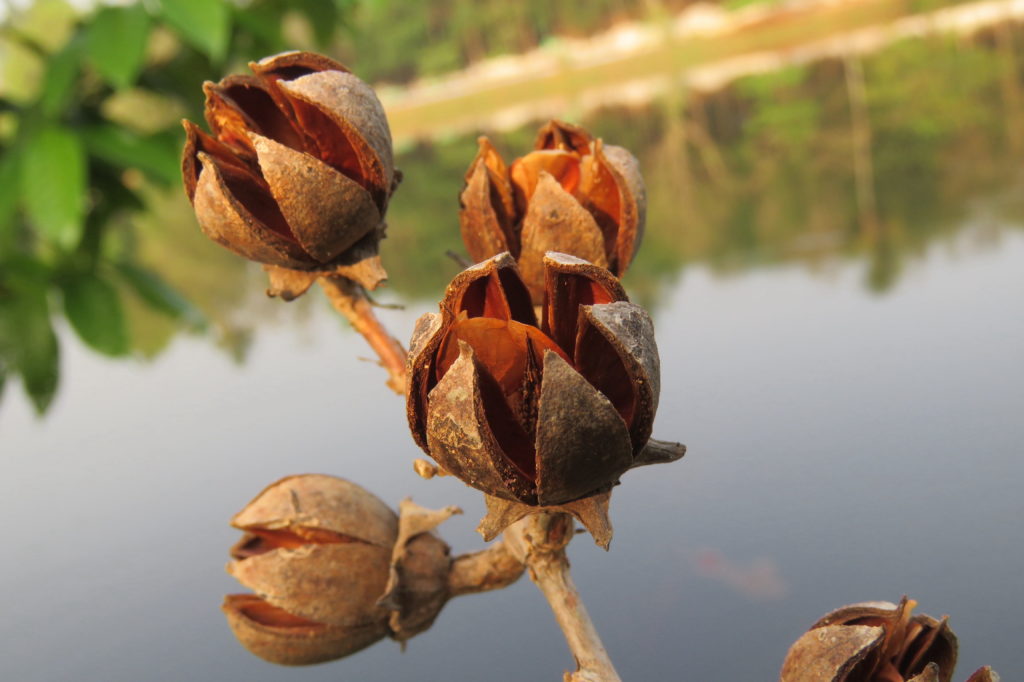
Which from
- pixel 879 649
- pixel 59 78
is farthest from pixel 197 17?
pixel 879 649

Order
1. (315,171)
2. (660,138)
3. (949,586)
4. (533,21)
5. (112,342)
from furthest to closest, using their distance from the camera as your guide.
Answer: (533,21), (660,138), (112,342), (949,586), (315,171)

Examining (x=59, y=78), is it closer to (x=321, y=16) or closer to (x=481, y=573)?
(x=321, y=16)

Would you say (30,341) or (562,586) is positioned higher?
(30,341)

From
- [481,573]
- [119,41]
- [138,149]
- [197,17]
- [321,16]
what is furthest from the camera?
[321,16]

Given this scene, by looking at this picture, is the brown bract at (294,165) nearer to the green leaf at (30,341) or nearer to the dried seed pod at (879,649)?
the dried seed pod at (879,649)

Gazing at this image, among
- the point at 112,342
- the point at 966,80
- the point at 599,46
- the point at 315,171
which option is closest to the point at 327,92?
the point at 315,171

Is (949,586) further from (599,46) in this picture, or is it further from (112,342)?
(599,46)

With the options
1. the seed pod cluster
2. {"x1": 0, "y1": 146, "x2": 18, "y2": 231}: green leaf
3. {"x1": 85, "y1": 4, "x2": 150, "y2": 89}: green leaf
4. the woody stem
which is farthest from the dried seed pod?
{"x1": 0, "y1": 146, "x2": 18, "y2": 231}: green leaf
